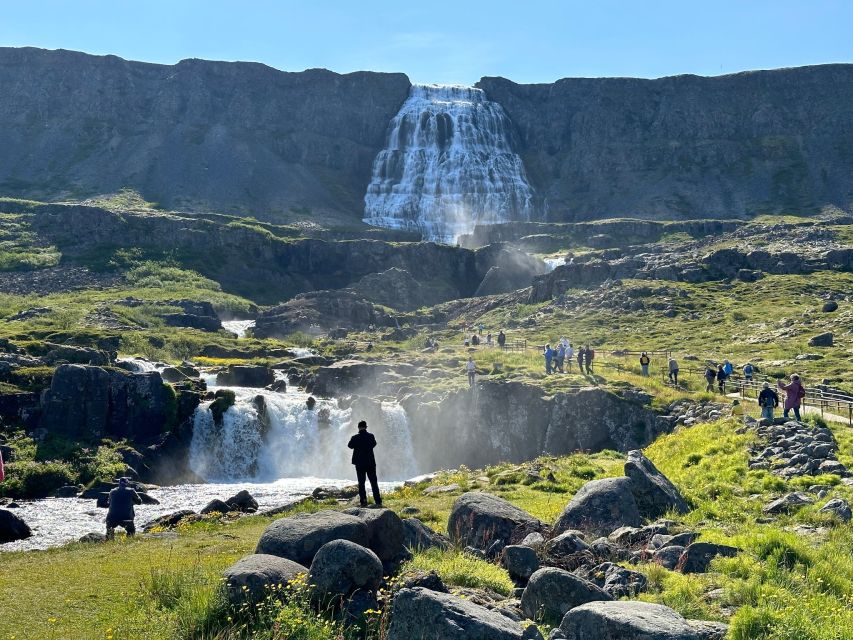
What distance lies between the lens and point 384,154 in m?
191

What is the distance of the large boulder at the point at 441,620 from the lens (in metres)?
10.1

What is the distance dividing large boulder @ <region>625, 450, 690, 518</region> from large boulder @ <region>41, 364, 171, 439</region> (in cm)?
3587

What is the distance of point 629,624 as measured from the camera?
33.8 feet

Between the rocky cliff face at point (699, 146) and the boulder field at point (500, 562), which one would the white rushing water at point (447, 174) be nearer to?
the rocky cliff face at point (699, 146)

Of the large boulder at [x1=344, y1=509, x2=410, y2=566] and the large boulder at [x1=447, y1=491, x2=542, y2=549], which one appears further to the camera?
the large boulder at [x1=447, y1=491, x2=542, y2=549]

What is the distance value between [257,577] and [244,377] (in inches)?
2014

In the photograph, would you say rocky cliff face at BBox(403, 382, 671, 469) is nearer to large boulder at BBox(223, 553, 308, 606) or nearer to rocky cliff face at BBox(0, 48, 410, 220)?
large boulder at BBox(223, 553, 308, 606)

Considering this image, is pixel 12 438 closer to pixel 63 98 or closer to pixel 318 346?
pixel 318 346

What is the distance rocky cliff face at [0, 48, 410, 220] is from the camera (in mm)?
169000

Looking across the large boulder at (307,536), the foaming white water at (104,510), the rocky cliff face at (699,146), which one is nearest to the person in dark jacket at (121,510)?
the foaming white water at (104,510)

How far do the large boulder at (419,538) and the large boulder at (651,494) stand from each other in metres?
5.83

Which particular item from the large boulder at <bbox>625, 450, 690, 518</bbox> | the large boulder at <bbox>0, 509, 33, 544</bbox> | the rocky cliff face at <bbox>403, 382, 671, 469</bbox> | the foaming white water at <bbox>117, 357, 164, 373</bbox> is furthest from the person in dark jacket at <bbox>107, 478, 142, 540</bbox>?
the foaming white water at <bbox>117, 357, 164, 373</bbox>

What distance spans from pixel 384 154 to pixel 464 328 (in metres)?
106

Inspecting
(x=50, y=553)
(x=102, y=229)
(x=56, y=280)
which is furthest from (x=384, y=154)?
(x=50, y=553)
